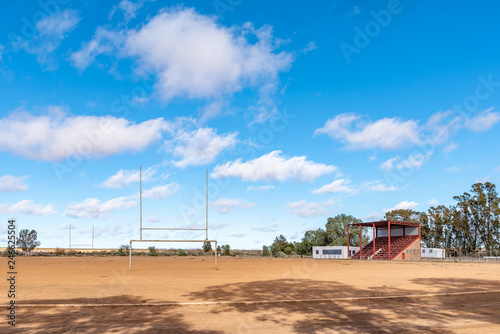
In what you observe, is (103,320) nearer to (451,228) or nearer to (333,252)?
(333,252)

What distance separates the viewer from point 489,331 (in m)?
9.39

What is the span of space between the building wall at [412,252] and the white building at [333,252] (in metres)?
9.63

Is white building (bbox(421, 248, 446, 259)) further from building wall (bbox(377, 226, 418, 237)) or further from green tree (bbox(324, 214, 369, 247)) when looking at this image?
green tree (bbox(324, 214, 369, 247))

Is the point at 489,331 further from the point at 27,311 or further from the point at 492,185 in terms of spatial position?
the point at 492,185

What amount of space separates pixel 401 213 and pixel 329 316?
9594cm

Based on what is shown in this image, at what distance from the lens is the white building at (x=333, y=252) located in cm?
7164

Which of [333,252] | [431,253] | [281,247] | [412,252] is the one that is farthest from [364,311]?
[281,247]

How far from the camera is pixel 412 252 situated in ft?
219

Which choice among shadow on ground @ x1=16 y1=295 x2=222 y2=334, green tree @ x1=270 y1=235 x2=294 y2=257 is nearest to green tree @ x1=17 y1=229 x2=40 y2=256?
green tree @ x1=270 y1=235 x2=294 y2=257

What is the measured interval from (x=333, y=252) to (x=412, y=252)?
13.4 metres

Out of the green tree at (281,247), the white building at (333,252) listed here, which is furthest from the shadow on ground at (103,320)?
the green tree at (281,247)

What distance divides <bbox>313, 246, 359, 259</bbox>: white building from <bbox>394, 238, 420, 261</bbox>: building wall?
963cm

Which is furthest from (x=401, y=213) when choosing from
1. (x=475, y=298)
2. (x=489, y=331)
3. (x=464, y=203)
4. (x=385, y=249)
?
(x=489, y=331)

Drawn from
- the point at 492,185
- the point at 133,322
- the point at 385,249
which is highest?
the point at 492,185
